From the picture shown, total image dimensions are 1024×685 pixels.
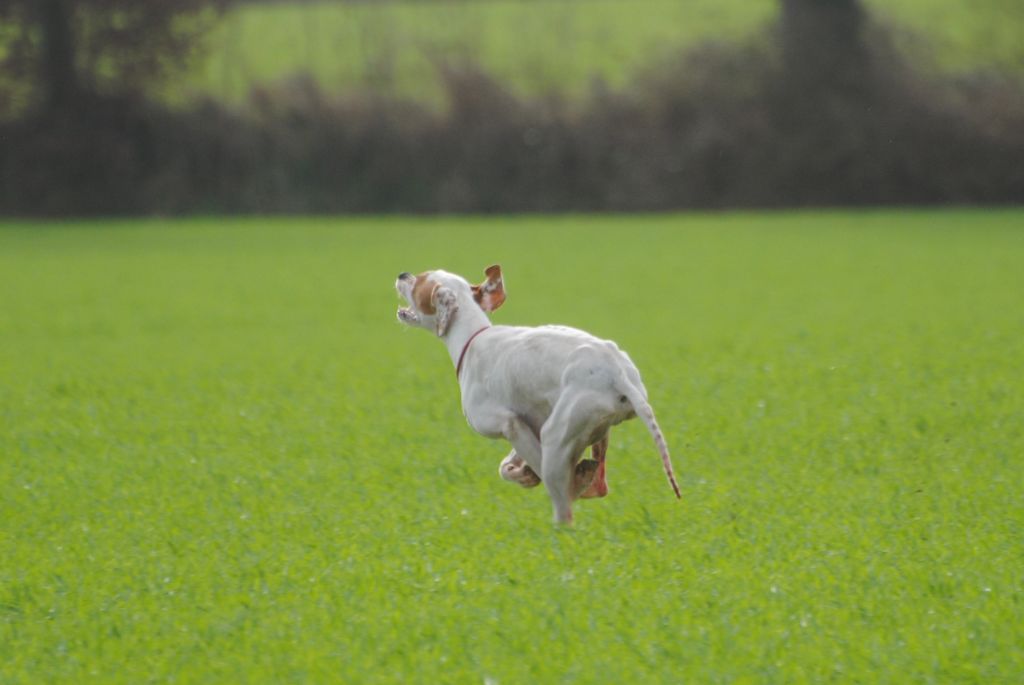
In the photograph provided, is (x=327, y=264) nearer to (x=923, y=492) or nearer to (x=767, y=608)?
(x=923, y=492)

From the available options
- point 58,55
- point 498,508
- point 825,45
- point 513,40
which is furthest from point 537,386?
point 513,40

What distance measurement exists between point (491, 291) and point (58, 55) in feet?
85.9

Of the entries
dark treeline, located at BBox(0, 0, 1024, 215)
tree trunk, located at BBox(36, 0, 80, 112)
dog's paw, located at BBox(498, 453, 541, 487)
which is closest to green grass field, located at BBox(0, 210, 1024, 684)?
dog's paw, located at BBox(498, 453, 541, 487)

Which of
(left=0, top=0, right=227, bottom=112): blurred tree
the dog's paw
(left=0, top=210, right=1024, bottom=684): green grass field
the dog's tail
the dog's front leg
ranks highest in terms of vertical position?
(left=0, top=0, right=227, bottom=112): blurred tree

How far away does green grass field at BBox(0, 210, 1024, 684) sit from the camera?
478 cm

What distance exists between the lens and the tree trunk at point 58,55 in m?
30.2

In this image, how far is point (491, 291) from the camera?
21.6 feet

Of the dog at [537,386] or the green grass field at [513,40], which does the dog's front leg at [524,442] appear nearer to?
the dog at [537,386]

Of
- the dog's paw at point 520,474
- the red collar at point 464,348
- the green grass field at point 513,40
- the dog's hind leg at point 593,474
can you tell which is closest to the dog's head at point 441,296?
the red collar at point 464,348

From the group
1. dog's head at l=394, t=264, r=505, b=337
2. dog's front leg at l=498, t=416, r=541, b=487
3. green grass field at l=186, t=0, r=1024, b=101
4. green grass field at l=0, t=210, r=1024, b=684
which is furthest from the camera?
green grass field at l=186, t=0, r=1024, b=101

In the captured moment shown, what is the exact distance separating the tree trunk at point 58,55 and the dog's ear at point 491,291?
25916 millimetres

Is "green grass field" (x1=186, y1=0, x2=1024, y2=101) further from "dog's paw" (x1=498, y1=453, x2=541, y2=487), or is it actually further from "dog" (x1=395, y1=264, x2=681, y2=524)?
"dog's paw" (x1=498, y1=453, x2=541, y2=487)

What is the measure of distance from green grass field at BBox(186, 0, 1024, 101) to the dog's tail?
26.0m

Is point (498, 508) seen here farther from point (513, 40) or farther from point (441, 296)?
point (513, 40)
